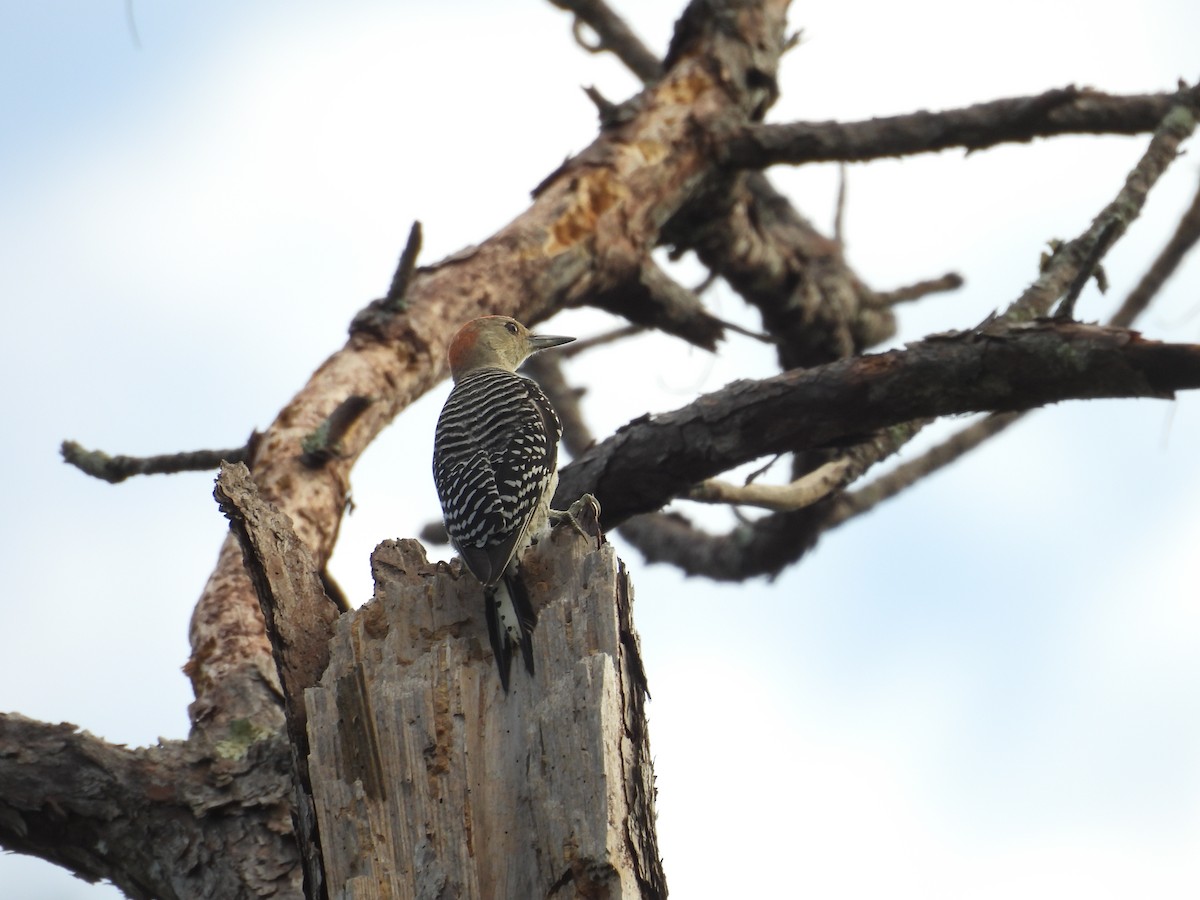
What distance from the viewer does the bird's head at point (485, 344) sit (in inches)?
268

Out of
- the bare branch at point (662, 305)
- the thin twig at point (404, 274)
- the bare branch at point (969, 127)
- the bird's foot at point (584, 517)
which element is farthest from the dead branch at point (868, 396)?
the bare branch at point (969, 127)

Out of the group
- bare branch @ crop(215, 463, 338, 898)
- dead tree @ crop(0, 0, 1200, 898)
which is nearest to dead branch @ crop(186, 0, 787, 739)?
dead tree @ crop(0, 0, 1200, 898)

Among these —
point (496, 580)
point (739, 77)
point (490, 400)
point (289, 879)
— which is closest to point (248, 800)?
point (289, 879)

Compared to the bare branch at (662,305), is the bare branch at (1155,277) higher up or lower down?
higher up

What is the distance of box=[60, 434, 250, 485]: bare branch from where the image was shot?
19.5 feet

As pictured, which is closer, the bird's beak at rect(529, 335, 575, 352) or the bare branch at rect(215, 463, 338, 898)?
the bare branch at rect(215, 463, 338, 898)

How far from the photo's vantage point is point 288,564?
4.12 m

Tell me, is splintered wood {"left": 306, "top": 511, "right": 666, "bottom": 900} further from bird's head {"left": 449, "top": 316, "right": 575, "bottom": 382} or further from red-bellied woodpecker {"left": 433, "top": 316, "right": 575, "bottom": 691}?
bird's head {"left": 449, "top": 316, "right": 575, "bottom": 382}

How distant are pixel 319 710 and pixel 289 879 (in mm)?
745

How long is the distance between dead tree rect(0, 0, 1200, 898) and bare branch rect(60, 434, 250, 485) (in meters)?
0.02

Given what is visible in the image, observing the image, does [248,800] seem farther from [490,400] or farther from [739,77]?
[739,77]

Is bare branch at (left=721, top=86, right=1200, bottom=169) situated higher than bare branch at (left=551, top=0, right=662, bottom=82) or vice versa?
bare branch at (left=551, top=0, right=662, bottom=82)

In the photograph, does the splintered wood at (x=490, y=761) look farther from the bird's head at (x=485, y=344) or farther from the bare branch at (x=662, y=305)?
the bare branch at (x=662, y=305)

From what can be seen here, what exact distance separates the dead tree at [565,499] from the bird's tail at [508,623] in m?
0.07
